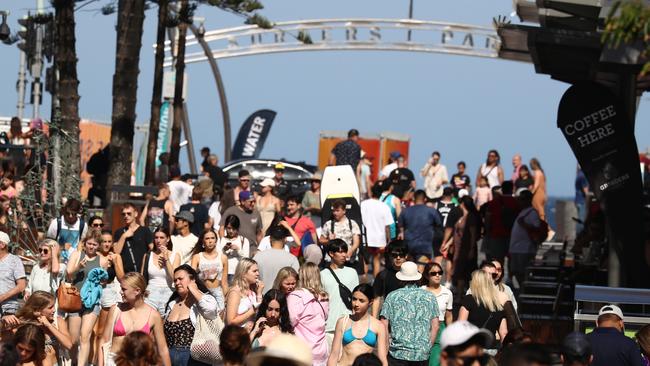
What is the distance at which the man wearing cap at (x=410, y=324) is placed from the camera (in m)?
13.1

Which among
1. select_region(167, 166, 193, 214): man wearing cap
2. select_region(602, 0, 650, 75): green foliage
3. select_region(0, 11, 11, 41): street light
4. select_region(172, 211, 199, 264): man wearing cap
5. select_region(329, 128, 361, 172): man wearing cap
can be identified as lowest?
select_region(172, 211, 199, 264): man wearing cap

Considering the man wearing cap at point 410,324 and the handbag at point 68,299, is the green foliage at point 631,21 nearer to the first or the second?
the man wearing cap at point 410,324

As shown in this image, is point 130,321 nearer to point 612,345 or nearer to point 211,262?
point 211,262

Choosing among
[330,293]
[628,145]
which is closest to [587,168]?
[628,145]

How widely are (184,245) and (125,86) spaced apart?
853cm

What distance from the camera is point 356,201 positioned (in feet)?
67.1

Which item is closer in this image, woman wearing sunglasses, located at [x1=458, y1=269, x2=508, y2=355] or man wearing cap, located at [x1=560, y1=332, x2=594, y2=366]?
man wearing cap, located at [x1=560, y1=332, x2=594, y2=366]

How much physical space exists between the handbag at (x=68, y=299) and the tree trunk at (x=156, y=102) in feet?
54.9

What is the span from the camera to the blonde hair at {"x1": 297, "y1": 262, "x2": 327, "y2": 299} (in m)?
13.6

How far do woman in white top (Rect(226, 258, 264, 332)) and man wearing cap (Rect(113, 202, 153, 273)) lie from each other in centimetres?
394

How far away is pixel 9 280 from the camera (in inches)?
604

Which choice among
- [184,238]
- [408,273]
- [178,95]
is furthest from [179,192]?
[178,95]

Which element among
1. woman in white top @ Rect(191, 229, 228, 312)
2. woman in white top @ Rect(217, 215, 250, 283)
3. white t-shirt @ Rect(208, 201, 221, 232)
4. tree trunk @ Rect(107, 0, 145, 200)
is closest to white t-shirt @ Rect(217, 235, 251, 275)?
woman in white top @ Rect(217, 215, 250, 283)

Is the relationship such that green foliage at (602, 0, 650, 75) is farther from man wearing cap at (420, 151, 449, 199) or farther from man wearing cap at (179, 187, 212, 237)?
man wearing cap at (420, 151, 449, 199)
